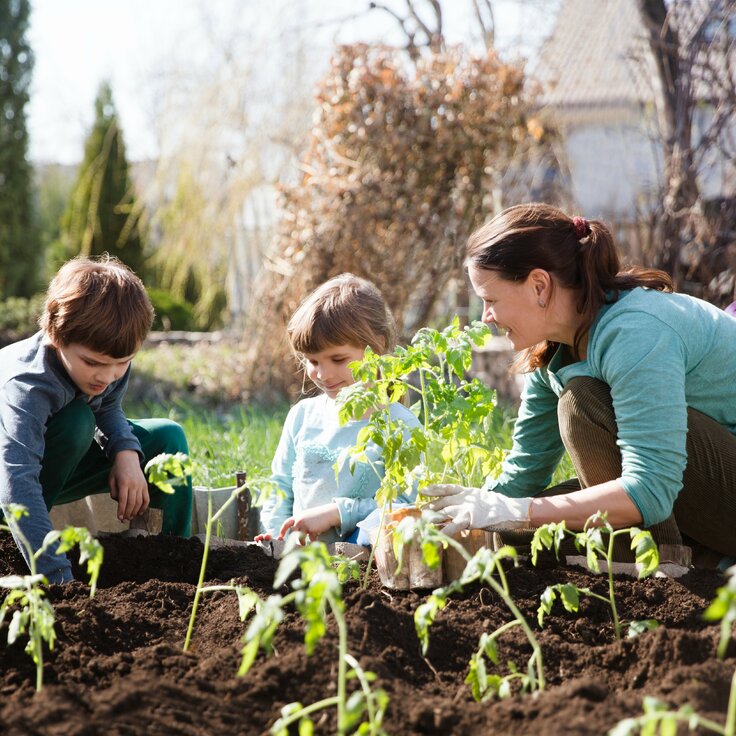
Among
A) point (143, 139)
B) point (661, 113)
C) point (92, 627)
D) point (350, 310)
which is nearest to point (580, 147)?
point (143, 139)

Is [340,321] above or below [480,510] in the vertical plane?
above

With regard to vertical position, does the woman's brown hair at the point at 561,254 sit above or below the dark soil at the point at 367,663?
above

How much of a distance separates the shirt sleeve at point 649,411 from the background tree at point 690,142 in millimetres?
3077

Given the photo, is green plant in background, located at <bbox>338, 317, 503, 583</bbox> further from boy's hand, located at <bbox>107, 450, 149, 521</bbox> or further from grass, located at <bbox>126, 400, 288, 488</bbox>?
grass, located at <bbox>126, 400, 288, 488</bbox>

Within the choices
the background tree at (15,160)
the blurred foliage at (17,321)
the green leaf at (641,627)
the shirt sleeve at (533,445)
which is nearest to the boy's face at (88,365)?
the shirt sleeve at (533,445)

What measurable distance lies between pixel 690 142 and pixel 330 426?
3.35 meters

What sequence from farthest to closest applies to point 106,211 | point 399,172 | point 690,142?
point 106,211, point 399,172, point 690,142

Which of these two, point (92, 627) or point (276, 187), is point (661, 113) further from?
point (92, 627)

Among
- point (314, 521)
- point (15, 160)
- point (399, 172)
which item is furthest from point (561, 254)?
point (15, 160)

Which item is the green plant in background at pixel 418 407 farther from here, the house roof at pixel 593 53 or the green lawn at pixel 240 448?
the house roof at pixel 593 53

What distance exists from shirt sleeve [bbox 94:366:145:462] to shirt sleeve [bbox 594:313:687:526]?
1.58 m

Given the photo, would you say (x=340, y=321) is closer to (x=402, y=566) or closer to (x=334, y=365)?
(x=334, y=365)

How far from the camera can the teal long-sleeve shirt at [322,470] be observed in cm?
273

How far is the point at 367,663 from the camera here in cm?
161
